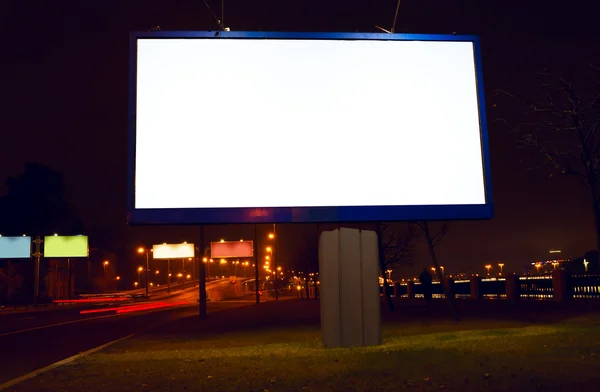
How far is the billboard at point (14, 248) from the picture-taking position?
69500 mm

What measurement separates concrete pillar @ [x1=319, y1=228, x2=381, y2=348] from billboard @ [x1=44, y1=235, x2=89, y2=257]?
6883 cm

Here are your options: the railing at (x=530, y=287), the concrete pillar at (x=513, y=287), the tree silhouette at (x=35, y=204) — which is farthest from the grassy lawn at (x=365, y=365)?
the tree silhouette at (x=35, y=204)

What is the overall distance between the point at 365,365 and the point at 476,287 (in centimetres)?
2551

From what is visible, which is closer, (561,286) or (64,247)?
(561,286)

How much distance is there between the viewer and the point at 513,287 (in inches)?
1115

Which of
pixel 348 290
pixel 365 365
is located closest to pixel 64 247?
pixel 348 290

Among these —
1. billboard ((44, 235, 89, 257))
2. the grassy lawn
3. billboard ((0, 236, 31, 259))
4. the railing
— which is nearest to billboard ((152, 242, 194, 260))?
billboard ((44, 235, 89, 257))

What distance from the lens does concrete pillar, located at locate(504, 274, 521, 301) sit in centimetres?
2817

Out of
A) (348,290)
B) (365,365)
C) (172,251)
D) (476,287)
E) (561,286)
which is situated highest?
(172,251)

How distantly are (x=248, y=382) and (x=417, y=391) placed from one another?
7.54 feet

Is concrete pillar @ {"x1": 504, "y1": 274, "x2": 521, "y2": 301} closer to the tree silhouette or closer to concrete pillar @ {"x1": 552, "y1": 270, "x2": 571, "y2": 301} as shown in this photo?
concrete pillar @ {"x1": 552, "y1": 270, "x2": 571, "y2": 301}

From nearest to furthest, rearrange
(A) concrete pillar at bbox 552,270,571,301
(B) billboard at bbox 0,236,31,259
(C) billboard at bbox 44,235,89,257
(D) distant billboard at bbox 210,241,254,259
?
(A) concrete pillar at bbox 552,270,571,301 → (B) billboard at bbox 0,236,31,259 → (C) billboard at bbox 44,235,89,257 → (D) distant billboard at bbox 210,241,254,259

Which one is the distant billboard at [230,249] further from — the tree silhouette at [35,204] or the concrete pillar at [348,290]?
the concrete pillar at [348,290]

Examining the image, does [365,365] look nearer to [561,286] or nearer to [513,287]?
[561,286]
